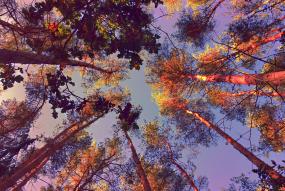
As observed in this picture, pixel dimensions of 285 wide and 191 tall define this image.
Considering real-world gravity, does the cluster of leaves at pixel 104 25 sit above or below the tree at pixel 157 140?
below

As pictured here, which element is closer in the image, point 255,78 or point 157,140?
point 255,78

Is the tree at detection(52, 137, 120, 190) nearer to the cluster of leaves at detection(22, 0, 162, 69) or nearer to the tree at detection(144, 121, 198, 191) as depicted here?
the tree at detection(144, 121, 198, 191)

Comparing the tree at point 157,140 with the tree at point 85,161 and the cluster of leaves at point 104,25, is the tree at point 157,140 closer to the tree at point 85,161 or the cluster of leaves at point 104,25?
→ the tree at point 85,161

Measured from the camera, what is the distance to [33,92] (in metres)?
13.9

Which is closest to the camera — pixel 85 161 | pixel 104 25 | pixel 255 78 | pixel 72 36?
pixel 255 78

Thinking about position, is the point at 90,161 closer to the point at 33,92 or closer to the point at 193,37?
the point at 33,92

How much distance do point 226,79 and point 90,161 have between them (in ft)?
29.6

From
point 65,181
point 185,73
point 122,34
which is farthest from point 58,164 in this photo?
point 122,34

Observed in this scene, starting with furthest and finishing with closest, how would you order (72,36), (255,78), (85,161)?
(85,161), (72,36), (255,78)

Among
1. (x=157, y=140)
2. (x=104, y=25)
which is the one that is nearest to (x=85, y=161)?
(x=157, y=140)

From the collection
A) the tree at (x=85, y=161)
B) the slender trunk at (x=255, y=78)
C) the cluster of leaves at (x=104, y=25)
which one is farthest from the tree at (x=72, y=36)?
the tree at (x=85, y=161)

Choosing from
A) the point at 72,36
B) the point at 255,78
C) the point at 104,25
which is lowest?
the point at 255,78

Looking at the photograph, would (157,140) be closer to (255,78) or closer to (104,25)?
(104,25)

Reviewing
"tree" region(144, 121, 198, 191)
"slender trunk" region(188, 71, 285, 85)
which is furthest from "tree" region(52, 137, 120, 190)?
"slender trunk" region(188, 71, 285, 85)
